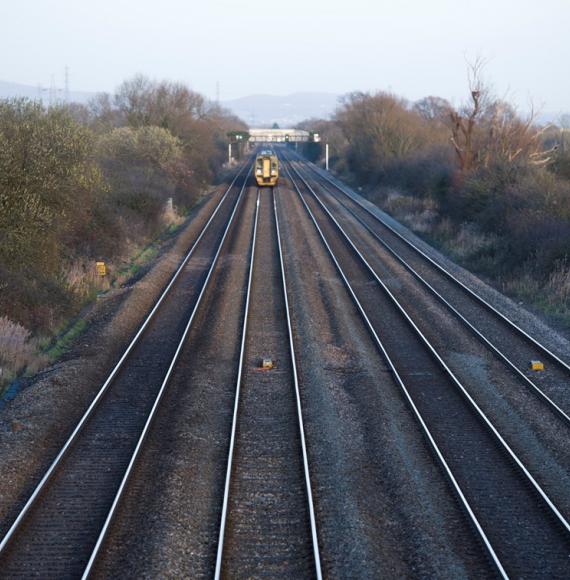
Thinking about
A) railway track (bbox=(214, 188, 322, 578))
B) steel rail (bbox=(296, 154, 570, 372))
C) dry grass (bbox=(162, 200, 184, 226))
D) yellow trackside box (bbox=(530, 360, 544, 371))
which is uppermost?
dry grass (bbox=(162, 200, 184, 226))

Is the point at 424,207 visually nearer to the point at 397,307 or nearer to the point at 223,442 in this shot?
the point at 397,307

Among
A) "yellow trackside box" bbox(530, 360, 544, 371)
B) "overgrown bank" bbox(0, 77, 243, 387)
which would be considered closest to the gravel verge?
"overgrown bank" bbox(0, 77, 243, 387)

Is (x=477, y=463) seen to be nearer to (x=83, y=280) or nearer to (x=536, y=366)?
(x=536, y=366)

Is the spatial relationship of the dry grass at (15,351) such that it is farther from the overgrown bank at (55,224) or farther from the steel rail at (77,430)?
the steel rail at (77,430)

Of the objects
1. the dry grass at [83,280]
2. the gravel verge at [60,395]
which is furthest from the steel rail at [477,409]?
the dry grass at [83,280]

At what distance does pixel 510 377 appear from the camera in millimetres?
13320

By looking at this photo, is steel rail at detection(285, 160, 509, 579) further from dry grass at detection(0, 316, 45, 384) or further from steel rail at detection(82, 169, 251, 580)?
dry grass at detection(0, 316, 45, 384)

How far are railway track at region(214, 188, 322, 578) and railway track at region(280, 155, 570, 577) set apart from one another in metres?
1.81

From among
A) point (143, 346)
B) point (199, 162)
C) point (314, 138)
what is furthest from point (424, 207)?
point (314, 138)

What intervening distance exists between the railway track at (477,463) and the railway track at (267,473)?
1.81m

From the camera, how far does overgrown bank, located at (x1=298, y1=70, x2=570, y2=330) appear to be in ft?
69.7

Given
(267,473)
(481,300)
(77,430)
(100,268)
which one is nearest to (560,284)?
(481,300)

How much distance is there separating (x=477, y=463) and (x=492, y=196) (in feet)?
68.2

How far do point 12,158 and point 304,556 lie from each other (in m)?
13.8
